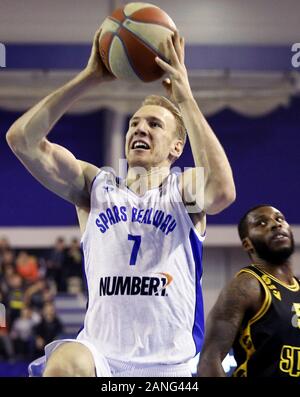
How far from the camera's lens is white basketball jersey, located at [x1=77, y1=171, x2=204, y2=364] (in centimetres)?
344

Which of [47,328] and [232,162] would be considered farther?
[232,162]

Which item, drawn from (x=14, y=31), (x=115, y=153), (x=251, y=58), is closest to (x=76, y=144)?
(x=115, y=153)

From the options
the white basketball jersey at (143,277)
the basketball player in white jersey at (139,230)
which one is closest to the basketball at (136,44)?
the basketball player in white jersey at (139,230)

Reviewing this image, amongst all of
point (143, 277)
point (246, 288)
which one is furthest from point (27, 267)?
point (143, 277)

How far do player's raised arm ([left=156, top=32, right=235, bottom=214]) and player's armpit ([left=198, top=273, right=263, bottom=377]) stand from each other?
41.2 inches

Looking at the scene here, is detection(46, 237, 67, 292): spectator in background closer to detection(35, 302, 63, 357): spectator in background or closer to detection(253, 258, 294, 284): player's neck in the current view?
detection(35, 302, 63, 357): spectator in background

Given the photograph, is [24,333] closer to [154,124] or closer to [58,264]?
[58,264]

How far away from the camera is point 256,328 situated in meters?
4.42

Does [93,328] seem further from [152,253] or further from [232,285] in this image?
[232,285]

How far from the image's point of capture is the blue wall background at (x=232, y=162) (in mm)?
13469

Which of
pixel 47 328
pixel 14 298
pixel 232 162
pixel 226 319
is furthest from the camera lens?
pixel 232 162

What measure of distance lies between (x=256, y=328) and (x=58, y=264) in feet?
27.5

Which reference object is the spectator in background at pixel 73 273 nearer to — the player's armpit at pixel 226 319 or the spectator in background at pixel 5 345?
the spectator in background at pixel 5 345

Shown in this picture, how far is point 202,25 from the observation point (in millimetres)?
12055
